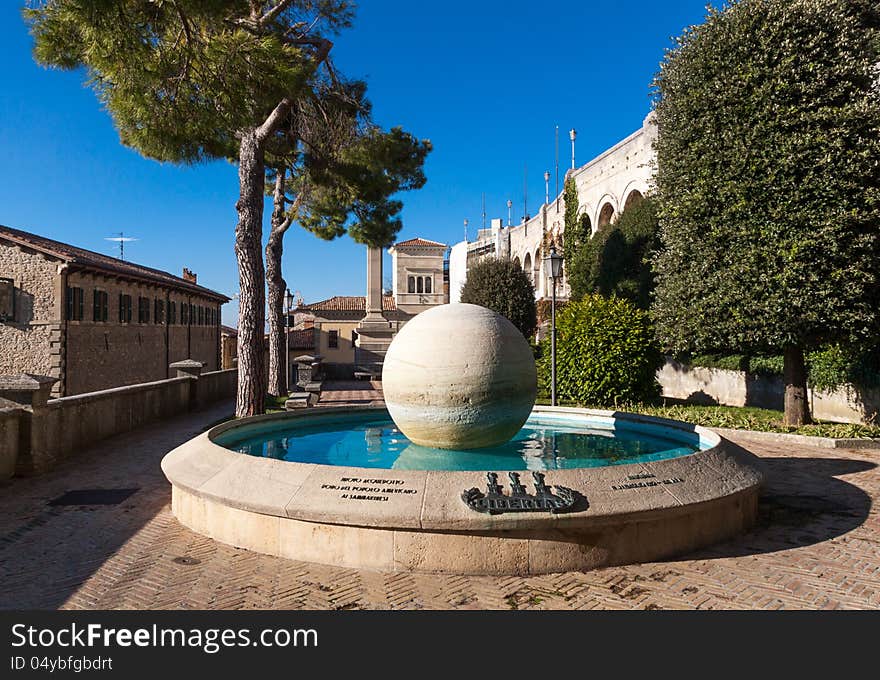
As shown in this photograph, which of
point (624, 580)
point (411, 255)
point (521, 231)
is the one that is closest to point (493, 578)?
point (624, 580)

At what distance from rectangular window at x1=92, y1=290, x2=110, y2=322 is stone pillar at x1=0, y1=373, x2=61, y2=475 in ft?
59.3

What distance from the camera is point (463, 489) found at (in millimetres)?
5418

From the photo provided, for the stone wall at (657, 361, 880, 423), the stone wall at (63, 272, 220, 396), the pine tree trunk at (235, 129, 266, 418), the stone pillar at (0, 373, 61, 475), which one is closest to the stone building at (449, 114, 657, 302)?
the stone wall at (657, 361, 880, 423)

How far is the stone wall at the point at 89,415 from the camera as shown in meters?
9.29

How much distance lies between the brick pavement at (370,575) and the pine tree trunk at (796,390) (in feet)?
24.7

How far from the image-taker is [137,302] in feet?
94.9

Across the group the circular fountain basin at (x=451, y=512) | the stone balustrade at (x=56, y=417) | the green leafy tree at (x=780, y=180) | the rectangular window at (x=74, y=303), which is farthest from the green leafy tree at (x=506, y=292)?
the circular fountain basin at (x=451, y=512)

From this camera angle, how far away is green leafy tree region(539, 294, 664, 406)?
17.0m

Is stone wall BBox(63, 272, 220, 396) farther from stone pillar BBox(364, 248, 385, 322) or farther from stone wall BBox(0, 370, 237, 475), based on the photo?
stone pillar BBox(364, 248, 385, 322)

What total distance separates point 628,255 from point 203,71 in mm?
18941

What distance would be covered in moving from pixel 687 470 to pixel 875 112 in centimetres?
1129

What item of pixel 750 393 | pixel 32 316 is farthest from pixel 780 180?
pixel 32 316

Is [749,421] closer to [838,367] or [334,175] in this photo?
[838,367]

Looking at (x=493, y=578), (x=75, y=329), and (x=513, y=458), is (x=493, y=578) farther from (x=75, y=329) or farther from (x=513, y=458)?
(x=75, y=329)
